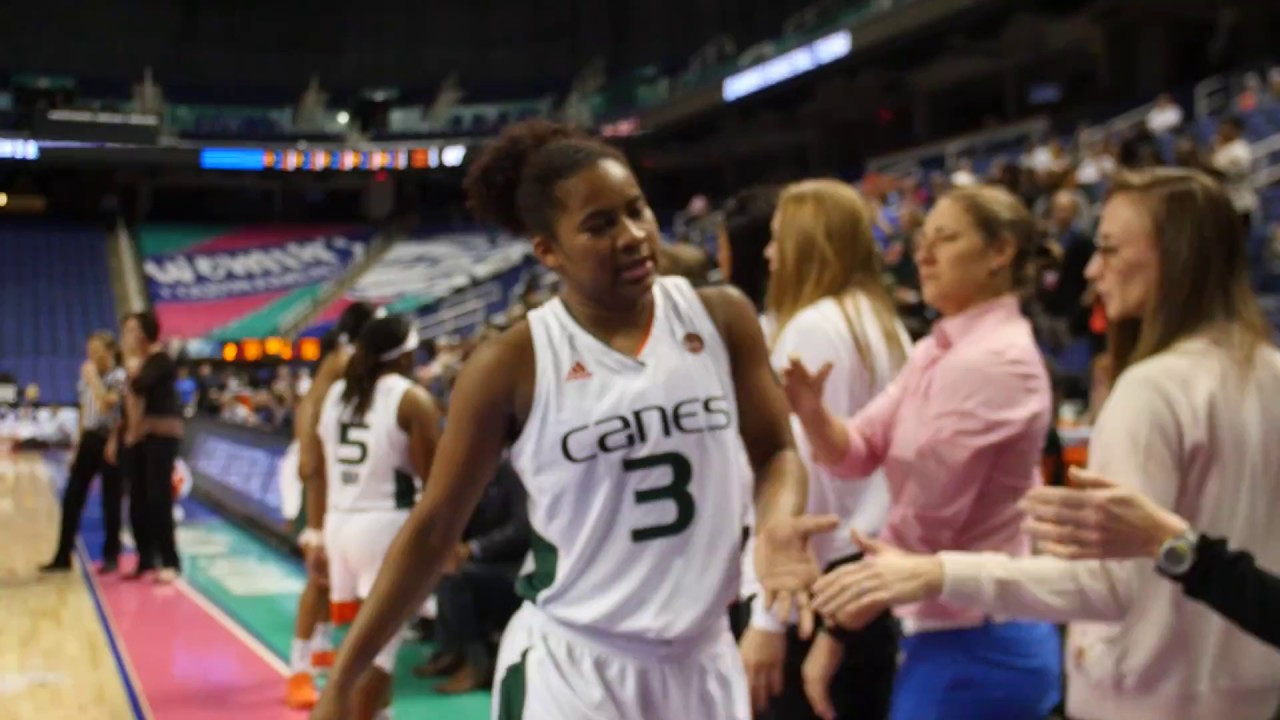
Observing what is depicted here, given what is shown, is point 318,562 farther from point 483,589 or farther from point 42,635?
point 42,635

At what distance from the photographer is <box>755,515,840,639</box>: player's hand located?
196 cm

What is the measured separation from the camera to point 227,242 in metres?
33.0

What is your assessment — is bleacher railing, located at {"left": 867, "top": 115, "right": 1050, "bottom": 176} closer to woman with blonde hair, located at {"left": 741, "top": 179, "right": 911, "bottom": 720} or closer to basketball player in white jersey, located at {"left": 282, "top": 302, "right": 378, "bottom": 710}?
basketball player in white jersey, located at {"left": 282, "top": 302, "right": 378, "bottom": 710}

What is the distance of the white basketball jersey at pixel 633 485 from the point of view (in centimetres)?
227

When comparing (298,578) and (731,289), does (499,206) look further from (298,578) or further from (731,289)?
(298,578)

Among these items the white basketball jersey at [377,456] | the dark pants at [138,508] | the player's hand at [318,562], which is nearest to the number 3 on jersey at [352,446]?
the white basketball jersey at [377,456]

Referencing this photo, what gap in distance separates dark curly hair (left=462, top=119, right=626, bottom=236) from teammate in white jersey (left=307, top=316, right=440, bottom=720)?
2.84 m

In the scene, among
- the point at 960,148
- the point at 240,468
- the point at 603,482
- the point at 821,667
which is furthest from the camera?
the point at 960,148

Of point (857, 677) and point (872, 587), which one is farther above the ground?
point (872, 587)

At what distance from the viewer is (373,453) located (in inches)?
210

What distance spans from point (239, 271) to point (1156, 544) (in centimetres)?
3129

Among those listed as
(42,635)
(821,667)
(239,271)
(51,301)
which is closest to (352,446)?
(821,667)

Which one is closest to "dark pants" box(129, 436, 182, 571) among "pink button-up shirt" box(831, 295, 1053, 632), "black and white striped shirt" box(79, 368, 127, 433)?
"black and white striped shirt" box(79, 368, 127, 433)

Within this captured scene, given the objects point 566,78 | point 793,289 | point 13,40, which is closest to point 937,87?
point 566,78
